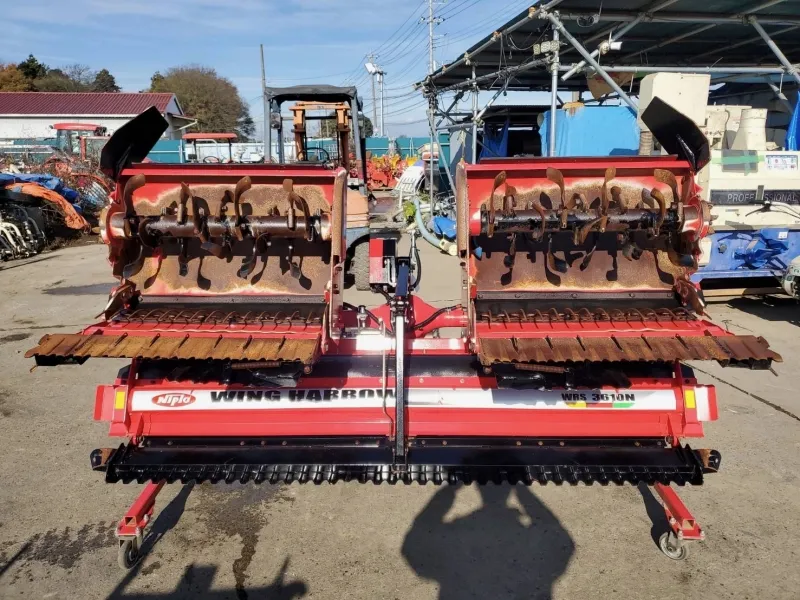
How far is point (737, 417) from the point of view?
429 centimetres

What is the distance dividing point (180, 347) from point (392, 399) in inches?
43.8

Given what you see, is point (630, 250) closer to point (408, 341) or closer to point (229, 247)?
point (408, 341)

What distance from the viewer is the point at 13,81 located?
47.8 m

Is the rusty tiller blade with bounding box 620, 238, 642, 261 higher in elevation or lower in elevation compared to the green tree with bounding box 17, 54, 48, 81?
lower

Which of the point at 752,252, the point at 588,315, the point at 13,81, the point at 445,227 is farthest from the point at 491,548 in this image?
the point at 13,81

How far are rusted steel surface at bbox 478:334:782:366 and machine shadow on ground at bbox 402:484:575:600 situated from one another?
3.67ft

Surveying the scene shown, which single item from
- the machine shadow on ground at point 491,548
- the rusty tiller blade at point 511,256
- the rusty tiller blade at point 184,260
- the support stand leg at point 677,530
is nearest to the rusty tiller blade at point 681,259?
the rusty tiller blade at point 511,256

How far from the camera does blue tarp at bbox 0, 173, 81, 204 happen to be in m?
12.4

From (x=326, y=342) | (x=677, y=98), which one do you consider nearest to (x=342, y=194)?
(x=326, y=342)

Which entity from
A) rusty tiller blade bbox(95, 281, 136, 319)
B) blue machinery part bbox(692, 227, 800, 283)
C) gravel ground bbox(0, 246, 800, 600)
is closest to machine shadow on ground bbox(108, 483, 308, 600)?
gravel ground bbox(0, 246, 800, 600)

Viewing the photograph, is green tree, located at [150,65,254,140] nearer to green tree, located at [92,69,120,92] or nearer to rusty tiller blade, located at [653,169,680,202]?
green tree, located at [92,69,120,92]

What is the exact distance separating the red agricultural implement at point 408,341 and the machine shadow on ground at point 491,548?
517mm

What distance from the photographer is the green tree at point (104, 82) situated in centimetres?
5853

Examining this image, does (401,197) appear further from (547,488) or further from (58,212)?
(547,488)
